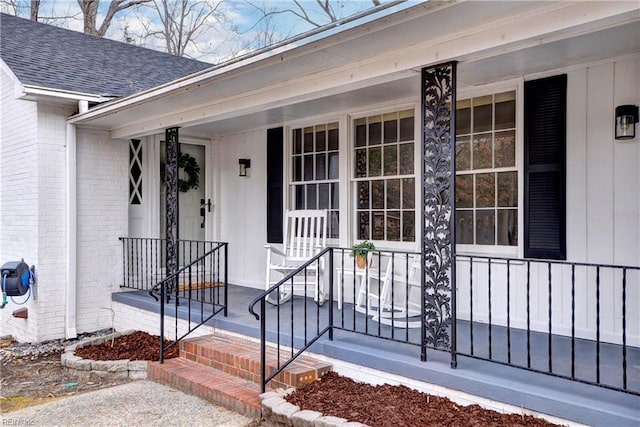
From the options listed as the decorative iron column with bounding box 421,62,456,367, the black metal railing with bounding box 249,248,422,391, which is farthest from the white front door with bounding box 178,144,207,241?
the decorative iron column with bounding box 421,62,456,367

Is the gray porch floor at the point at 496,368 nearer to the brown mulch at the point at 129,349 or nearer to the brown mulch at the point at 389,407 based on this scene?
the brown mulch at the point at 389,407

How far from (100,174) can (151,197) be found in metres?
0.76

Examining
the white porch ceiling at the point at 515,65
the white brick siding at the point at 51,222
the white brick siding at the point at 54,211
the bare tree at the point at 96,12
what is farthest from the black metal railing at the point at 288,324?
the bare tree at the point at 96,12

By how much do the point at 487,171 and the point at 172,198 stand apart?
3.34 metres

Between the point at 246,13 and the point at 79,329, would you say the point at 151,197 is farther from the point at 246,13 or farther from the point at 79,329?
the point at 246,13

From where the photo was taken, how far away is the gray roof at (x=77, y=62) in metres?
5.57

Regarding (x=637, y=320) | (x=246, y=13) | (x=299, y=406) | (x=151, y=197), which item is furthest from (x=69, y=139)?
(x=246, y=13)

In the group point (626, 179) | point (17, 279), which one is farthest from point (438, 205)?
point (17, 279)

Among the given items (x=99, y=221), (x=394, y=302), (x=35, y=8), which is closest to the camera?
(x=394, y=302)

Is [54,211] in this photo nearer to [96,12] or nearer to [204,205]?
[204,205]

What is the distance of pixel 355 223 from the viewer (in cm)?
521

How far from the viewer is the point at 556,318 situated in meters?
3.80

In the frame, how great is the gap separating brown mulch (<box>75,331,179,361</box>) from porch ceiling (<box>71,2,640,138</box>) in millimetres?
2289

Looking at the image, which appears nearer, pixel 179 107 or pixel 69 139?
pixel 179 107
